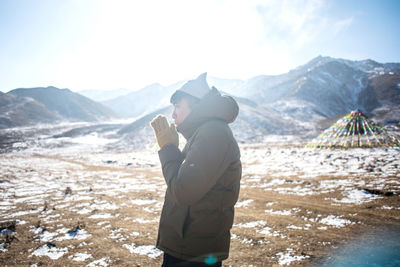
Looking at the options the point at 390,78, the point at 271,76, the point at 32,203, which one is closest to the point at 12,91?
the point at 32,203

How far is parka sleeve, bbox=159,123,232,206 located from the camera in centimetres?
175

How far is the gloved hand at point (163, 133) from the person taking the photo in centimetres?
221

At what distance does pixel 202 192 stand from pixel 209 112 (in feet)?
2.59

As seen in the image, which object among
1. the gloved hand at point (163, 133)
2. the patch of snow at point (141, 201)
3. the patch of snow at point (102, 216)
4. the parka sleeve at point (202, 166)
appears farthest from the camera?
the patch of snow at point (141, 201)

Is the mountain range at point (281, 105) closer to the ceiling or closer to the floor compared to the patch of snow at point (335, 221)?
closer to the ceiling

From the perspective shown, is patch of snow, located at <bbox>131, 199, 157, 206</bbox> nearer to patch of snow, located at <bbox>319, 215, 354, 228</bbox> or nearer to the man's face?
patch of snow, located at <bbox>319, 215, 354, 228</bbox>

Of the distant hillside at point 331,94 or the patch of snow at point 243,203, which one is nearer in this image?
the patch of snow at point 243,203

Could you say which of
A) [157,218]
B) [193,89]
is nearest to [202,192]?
[193,89]

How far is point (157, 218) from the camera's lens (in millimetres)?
6387

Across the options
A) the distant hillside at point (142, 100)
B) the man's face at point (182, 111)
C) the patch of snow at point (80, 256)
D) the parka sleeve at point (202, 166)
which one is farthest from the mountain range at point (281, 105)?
the parka sleeve at point (202, 166)

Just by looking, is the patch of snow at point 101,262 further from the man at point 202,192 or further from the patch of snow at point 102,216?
the man at point 202,192

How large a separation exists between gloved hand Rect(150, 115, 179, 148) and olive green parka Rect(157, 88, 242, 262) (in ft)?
0.58

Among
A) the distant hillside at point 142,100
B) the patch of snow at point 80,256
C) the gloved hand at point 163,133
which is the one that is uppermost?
the distant hillside at point 142,100

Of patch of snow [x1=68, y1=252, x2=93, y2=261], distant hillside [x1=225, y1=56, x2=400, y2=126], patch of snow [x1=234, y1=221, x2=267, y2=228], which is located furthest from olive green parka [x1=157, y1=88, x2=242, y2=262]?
distant hillside [x1=225, y1=56, x2=400, y2=126]
